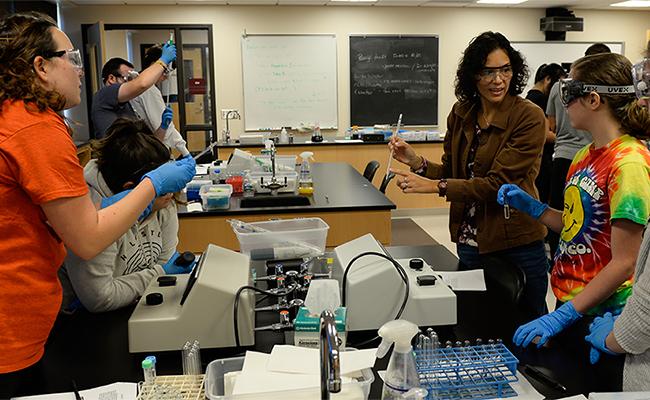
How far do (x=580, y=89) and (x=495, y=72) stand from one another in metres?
0.54

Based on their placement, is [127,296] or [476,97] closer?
[127,296]

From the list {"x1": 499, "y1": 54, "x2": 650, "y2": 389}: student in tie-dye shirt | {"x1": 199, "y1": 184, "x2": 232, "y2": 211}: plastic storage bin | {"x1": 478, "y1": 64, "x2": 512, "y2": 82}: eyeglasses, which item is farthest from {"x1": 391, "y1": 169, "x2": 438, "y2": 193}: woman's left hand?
{"x1": 199, "y1": 184, "x2": 232, "y2": 211}: plastic storage bin

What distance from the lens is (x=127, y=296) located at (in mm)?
1590

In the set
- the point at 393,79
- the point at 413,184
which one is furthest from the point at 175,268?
the point at 393,79

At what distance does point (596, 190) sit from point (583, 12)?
6989mm

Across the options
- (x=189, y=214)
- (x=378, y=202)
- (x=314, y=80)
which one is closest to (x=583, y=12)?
(x=314, y=80)

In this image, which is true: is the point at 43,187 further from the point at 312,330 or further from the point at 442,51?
the point at 442,51

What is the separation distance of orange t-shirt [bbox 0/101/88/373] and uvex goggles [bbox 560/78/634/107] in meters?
1.33

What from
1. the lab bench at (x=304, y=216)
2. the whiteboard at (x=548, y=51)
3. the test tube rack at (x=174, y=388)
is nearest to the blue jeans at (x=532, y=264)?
the lab bench at (x=304, y=216)

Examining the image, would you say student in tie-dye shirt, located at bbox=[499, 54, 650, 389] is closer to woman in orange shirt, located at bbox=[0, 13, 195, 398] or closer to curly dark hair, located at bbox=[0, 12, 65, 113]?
woman in orange shirt, located at bbox=[0, 13, 195, 398]

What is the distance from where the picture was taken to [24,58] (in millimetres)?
1213

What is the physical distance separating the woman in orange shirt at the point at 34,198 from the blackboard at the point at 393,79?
597 centimetres

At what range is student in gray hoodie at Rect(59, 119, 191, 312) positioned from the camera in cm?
152

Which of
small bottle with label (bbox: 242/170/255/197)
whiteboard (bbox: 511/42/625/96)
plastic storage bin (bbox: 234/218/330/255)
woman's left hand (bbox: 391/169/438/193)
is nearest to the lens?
plastic storage bin (bbox: 234/218/330/255)
